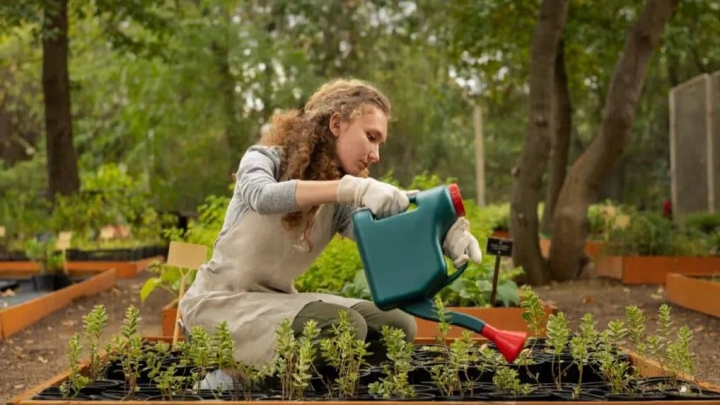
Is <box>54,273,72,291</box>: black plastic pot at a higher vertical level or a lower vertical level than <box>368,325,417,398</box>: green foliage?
lower

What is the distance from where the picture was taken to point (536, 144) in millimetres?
11508

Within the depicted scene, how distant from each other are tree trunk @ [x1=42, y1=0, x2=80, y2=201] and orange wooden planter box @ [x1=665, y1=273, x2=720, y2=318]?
9351 mm

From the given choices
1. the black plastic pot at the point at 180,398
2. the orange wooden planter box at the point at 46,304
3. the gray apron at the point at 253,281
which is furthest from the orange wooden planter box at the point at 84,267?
the black plastic pot at the point at 180,398

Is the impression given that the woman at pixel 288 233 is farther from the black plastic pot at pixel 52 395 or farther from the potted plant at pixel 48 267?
the potted plant at pixel 48 267

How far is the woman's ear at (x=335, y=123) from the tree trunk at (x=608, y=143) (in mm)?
8208

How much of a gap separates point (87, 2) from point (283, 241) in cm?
1199

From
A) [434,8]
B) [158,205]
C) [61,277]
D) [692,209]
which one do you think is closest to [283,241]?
[61,277]

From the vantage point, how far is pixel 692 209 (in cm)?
1784

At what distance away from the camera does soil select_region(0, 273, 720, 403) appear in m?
6.17

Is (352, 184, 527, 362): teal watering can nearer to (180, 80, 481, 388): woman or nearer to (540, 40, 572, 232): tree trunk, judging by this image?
(180, 80, 481, 388): woman

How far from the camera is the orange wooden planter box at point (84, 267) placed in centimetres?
1229

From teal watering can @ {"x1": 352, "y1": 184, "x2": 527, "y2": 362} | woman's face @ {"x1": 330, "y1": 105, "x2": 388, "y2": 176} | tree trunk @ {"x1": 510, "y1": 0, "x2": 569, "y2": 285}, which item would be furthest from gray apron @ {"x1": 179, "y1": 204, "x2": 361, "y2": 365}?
tree trunk @ {"x1": 510, "y1": 0, "x2": 569, "y2": 285}

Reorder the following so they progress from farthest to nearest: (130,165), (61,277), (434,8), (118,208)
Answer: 1. (130,165)
2. (434,8)
3. (118,208)
4. (61,277)

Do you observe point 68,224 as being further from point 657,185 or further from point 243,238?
point 657,185
